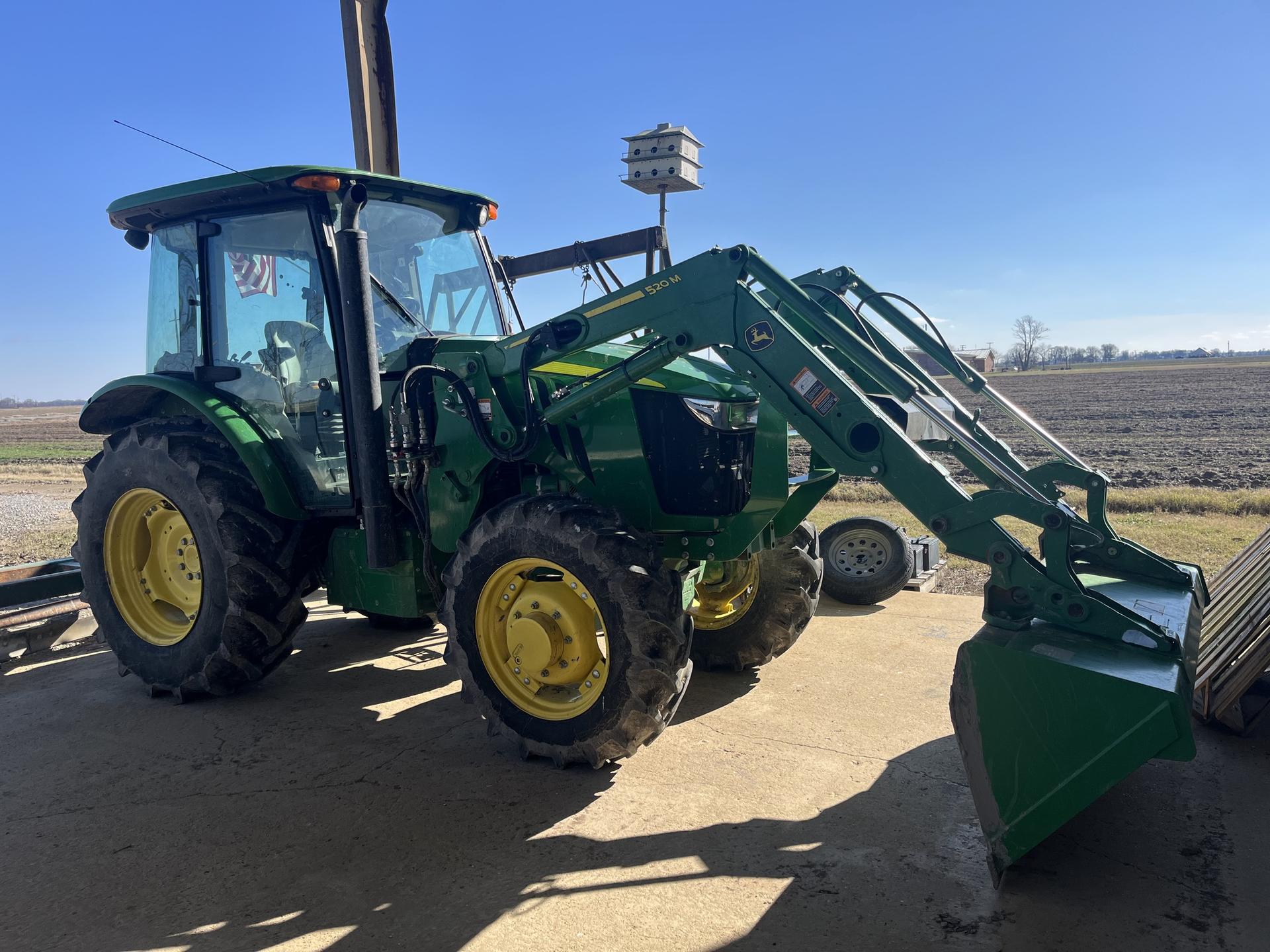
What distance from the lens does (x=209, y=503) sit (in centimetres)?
466

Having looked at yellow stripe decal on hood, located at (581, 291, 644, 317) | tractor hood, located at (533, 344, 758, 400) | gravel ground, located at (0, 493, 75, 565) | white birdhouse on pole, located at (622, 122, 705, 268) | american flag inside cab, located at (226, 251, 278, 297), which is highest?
white birdhouse on pole, located at (622, 122, 705, 268)

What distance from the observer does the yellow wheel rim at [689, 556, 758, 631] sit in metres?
5.12

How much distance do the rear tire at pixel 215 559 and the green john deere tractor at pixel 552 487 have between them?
0.7 inches

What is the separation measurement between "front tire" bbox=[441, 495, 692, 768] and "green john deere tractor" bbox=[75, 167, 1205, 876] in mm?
13

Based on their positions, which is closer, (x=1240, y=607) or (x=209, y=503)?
(x=1240, y=607)

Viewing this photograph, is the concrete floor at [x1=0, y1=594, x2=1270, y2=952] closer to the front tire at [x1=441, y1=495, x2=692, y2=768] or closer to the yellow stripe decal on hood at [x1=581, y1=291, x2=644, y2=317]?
the front tire at [x1=441, y1=495, x2=692, y2=768]

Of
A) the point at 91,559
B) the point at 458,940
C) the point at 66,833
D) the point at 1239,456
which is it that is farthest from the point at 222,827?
the point at 1239,456

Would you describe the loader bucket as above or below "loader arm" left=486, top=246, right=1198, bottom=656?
below

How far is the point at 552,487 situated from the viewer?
441cm

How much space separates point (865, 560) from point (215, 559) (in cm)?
445

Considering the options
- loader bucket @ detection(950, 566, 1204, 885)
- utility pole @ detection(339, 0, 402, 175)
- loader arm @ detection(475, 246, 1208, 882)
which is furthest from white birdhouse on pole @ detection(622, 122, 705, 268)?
loader bucket @ detection(950, 566, 1204, 885)

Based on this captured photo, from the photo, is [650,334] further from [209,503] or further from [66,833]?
[66,833]

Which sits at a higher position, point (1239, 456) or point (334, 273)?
point (334, 273)

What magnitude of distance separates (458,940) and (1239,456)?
57.4 feet
